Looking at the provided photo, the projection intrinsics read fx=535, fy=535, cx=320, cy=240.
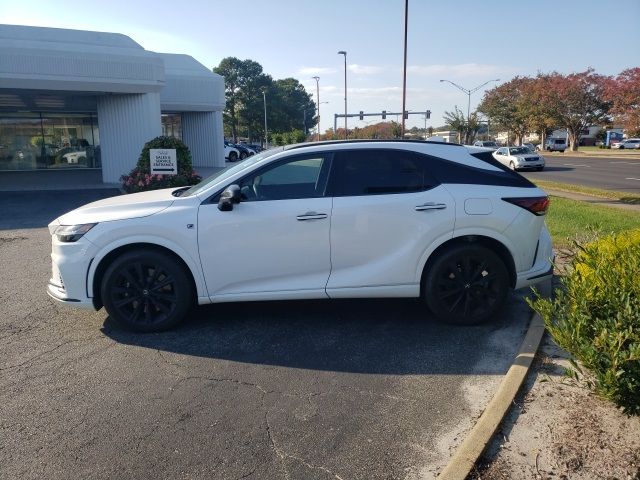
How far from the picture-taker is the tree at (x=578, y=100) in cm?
5603

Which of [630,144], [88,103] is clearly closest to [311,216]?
[88,103]

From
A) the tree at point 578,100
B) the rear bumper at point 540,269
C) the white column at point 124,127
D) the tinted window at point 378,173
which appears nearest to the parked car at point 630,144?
the tree at point 578,100

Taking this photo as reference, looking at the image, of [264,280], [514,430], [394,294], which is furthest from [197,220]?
[514,430]

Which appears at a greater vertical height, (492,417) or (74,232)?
(74,232)

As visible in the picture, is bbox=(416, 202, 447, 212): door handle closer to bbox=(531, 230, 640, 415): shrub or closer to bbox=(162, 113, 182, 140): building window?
bbox=(531, 230, 640, 415): shrub

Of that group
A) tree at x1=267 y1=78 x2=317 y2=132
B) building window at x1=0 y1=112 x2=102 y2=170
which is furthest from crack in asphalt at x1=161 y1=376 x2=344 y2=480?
tree at x1=267 y1=78 x2=317 y2=132

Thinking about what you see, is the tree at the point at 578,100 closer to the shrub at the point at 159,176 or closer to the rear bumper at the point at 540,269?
the shrub at the point at 159,176

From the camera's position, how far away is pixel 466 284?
194 inches

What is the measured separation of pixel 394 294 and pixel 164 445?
2487 mm

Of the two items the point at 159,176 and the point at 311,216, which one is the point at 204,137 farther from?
the point at 311,216

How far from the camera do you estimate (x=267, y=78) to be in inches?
3366

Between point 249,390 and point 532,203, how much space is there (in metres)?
3.11

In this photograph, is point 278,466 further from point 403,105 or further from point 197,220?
point 403,105

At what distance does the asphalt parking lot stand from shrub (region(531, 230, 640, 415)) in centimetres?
84
